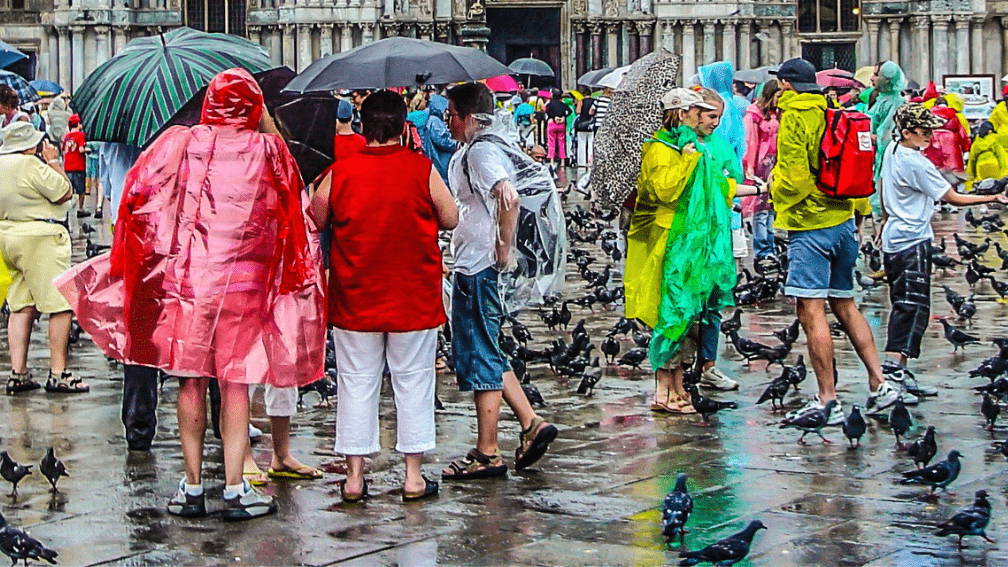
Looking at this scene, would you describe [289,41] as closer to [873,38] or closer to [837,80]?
[873,38]

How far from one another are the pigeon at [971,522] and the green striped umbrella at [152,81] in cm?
432

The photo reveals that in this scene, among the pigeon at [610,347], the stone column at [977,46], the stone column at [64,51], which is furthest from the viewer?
the stone column at [64,51]

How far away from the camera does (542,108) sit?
38156mm

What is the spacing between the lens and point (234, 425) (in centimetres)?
774

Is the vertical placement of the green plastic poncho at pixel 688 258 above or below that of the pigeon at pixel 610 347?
above

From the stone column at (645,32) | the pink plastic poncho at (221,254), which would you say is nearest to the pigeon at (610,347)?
the pink plastic poncho at (221,254)

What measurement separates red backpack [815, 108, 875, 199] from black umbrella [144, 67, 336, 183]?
8.74 ft

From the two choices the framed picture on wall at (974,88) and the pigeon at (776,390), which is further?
the framed picture on wall at (974,88)

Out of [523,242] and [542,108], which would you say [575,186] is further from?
[523,242]

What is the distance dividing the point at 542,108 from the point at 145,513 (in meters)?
30.7

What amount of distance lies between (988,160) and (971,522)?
17757mm

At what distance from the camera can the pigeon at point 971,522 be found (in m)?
6.97

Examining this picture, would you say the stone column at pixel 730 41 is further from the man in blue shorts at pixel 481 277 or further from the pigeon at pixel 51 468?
the pigeon at pixel 51 468

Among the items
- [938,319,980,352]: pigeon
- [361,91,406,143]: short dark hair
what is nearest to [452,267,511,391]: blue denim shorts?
[361,91,406,143]: short dark hair
